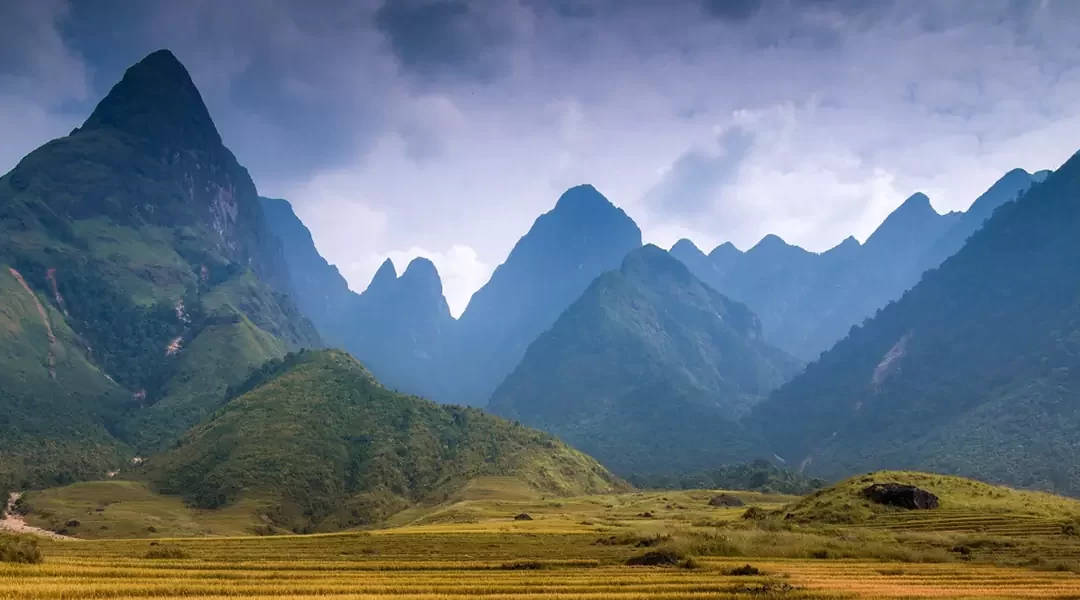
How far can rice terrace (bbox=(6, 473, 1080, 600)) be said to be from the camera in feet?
114

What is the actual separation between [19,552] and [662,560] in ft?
140

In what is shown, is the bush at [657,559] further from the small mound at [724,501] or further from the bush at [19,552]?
the small mound at [724,501]

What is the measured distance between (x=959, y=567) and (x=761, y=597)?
24.7 metres

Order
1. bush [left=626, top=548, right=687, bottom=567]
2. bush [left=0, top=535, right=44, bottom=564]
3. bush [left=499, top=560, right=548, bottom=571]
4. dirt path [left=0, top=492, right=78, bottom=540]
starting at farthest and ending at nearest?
dirt path [left=0, top=492, right=78, bottom=540], bush [left=626, top=548, right=687, bottom=567], bush [left=499, top=560, right=548, bottom=571], bush [left=0, top=535, right=44, bottom=564]

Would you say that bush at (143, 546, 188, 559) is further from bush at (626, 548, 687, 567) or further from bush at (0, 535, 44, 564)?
bush at (626, 548, 687, 567)

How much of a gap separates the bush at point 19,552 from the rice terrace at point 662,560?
108 centimetres

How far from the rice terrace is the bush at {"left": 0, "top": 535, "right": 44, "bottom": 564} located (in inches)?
42.5

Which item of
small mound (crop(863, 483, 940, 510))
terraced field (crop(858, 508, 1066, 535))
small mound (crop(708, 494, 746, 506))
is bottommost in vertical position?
small mound (crop(708, 494, 746, 506))

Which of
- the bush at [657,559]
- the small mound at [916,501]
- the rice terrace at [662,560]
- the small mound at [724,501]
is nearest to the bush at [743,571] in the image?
the rice terrace at [662,560]

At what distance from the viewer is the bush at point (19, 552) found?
37719 millimetres

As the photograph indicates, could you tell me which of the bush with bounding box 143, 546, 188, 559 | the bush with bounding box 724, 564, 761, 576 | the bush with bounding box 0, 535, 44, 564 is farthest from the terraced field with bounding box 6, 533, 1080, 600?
the bush with bounding box 143, 546, 188, 559

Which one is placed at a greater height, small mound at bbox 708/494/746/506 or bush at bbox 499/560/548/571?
bush at bbox 499/560/548/571

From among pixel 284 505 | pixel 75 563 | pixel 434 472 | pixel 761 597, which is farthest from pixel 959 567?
pixel 434 472

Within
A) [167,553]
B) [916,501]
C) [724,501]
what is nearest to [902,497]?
[916,501]
